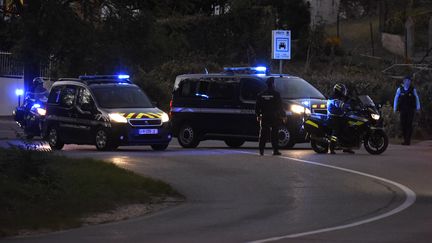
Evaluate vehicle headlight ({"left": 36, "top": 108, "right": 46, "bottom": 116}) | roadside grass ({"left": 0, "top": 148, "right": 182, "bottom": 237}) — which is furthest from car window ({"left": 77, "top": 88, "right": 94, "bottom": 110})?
roadside grass ({"left": 0, "top": 148, "right": 182, "bottom": 237})

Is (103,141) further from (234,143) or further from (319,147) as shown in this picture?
(319,147)

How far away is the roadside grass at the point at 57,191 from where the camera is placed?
1013 cm

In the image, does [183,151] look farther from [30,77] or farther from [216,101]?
[30,77]

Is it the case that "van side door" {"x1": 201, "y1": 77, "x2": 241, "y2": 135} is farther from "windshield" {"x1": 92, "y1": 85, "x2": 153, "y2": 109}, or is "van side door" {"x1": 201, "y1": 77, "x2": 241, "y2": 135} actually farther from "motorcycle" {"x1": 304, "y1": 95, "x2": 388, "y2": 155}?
"motorcycle" {"x1": 304, "y1": 95, "x2": 388, "y2": 155}

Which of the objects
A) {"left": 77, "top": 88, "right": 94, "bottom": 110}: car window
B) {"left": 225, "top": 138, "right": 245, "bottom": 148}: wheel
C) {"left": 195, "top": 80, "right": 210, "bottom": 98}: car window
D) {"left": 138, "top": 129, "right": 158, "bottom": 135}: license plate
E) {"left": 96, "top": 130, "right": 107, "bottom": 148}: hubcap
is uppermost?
{"left": 195, "top": 80, "right": 210, "bottom": 98}: car window

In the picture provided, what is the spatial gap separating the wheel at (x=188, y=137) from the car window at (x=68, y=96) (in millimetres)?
3091

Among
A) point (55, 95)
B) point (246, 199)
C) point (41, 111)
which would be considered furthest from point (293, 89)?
point (246, 199)

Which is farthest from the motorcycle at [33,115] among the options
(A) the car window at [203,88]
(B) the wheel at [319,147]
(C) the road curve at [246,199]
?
(B) the wheel at [319,147]

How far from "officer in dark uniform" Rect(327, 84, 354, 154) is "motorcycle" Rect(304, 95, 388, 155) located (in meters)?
0.09

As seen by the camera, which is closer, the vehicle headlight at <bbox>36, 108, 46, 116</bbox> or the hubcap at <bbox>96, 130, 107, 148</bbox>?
the hubcap at <bbox>96, 130, 107, 148</bbox>

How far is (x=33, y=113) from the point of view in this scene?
23.8 metres

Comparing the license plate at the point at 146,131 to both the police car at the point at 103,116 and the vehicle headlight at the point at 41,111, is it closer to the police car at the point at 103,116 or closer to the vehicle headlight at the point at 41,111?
the police car at the point at 103,116

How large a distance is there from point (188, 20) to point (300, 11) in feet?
31.8

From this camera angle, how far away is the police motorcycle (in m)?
23.3
